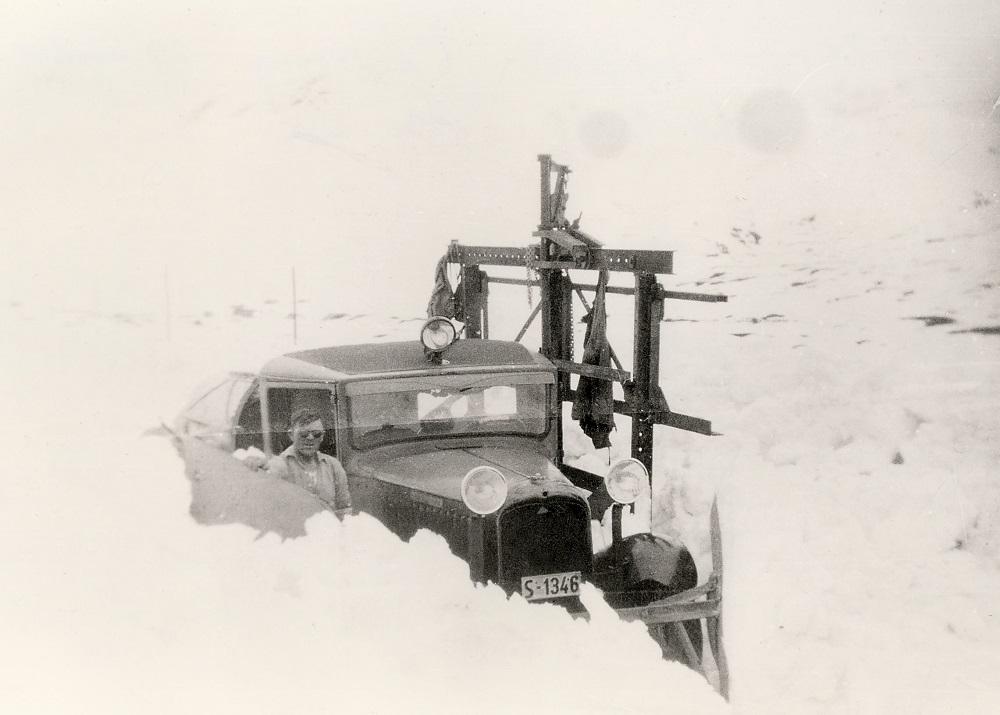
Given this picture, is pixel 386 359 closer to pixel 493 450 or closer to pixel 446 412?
pixel 446 412

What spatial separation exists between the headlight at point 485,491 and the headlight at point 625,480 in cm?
72

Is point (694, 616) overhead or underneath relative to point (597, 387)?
underneath

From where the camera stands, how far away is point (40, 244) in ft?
14.0

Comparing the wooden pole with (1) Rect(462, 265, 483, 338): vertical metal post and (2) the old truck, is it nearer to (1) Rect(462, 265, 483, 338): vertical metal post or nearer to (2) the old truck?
(2) the old truck

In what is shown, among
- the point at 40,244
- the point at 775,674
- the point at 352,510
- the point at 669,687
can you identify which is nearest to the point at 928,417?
the point at 775,674

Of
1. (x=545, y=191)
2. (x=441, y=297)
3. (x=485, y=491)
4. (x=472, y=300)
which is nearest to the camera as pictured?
(x=485, y=491)

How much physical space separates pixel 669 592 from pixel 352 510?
1.59 m

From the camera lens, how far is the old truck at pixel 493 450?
3.92 m

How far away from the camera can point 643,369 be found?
4.85 metres

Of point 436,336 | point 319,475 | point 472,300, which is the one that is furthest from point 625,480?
point 472,300

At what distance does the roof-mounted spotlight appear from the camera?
4418 mm

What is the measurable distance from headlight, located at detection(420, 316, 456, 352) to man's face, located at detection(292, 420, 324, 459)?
69cm

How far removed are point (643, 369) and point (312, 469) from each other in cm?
186

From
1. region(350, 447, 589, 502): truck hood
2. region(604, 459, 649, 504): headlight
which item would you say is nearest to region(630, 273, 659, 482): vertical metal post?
region(604, 459, 649, 504): headlight
